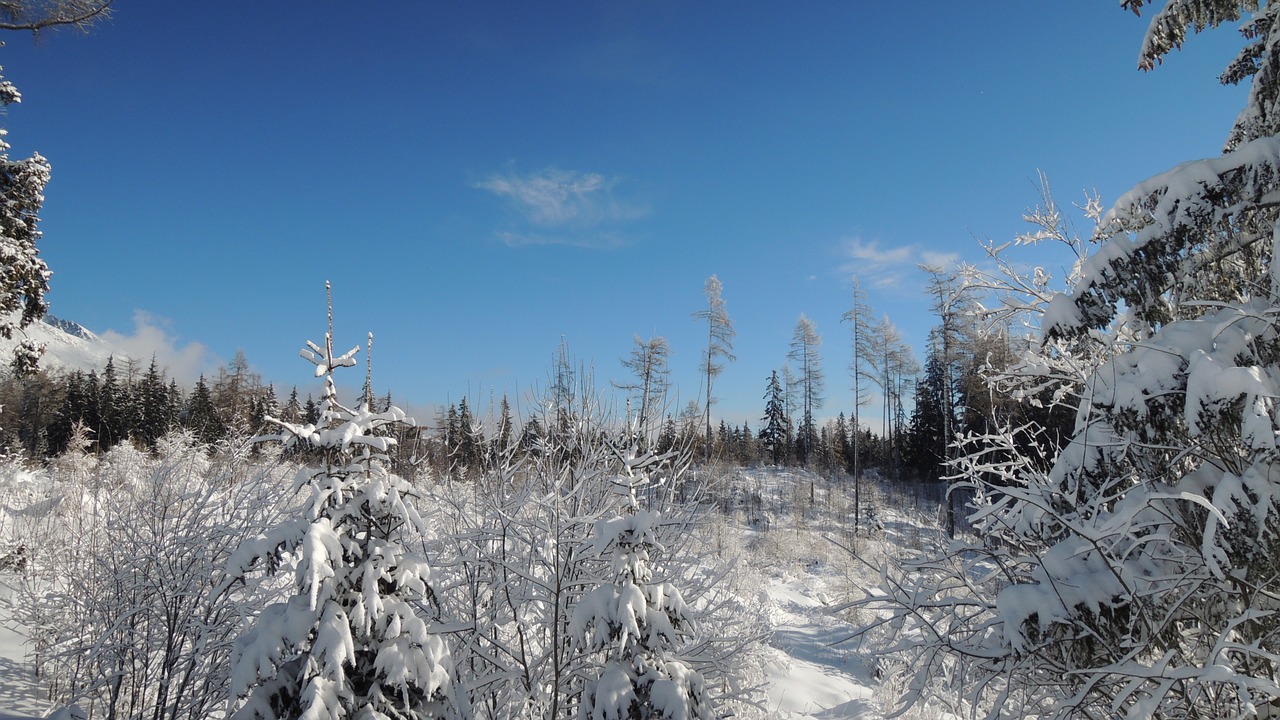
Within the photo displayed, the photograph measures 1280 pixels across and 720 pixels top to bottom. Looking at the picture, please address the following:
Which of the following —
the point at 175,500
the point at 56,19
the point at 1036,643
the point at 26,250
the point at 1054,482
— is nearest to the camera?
the point at 1036,643

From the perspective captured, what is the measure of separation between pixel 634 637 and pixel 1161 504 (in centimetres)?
317

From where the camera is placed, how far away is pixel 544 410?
272 inches

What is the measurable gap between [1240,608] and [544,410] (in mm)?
5785

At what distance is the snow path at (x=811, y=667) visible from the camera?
903 cm

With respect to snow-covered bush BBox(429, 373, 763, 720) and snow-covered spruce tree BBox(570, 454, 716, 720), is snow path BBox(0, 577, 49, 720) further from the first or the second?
snow-covered spruce tree BBox(570, 454, 716, 720)

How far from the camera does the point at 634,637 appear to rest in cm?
375

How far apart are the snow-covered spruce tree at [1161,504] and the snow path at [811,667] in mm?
3680

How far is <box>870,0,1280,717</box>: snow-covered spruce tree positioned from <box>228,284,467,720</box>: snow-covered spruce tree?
8.56ft

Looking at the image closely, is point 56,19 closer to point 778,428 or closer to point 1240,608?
point 1240,608

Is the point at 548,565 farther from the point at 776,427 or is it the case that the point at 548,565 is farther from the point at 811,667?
the point at 776,427

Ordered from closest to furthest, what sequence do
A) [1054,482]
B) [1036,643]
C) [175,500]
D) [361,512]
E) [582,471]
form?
[1036,643] → [361,512] → [1054,482] → [582,471] → [175,500]

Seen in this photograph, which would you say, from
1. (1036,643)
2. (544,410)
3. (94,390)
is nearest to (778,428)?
(544,410)

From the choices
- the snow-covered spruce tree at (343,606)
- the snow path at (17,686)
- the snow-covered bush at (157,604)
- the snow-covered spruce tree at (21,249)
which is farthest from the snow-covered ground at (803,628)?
the snow-covered spruce tree at (21,249)

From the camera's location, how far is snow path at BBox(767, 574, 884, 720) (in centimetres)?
903
